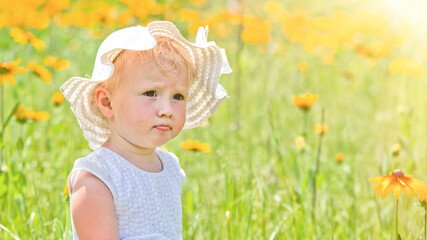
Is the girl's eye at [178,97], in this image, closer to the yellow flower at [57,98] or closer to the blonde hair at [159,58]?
the blonde hair at [159,58]

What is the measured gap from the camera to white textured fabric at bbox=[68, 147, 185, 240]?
1137 millimetres

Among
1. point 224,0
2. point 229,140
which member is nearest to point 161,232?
point 229,140

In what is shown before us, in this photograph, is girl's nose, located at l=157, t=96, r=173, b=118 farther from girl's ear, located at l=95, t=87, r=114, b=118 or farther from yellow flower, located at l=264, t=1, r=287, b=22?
yellow flower, located at l=264, t=1, r=287, b=22

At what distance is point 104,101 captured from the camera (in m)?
1.22

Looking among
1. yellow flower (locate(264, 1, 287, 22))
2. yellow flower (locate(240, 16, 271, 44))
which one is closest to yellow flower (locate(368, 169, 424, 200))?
yellow flower (locate(240, 16, 271, 44))

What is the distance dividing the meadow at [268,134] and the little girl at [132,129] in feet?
0.60

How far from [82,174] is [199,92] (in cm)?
38

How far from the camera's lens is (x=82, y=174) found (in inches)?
44.1

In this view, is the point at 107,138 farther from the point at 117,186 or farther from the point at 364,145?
the point at 364,145

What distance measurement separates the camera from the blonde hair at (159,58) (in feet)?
3.87

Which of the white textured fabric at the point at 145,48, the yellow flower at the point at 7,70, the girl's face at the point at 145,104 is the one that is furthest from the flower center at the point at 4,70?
the girl's face at the point at 145,104

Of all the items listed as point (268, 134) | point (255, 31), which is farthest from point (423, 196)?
point (255, 31)

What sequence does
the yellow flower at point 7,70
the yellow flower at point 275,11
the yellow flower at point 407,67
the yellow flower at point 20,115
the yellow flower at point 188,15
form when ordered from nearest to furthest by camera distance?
the yellow flower at point 7,70 < the yellow flower at point 20,115 < the yellow flower at point 407,67 < the yellow flower at point 188,15 < the yellow flower at point 275,11

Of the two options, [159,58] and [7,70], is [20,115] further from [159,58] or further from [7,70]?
[159,58]
